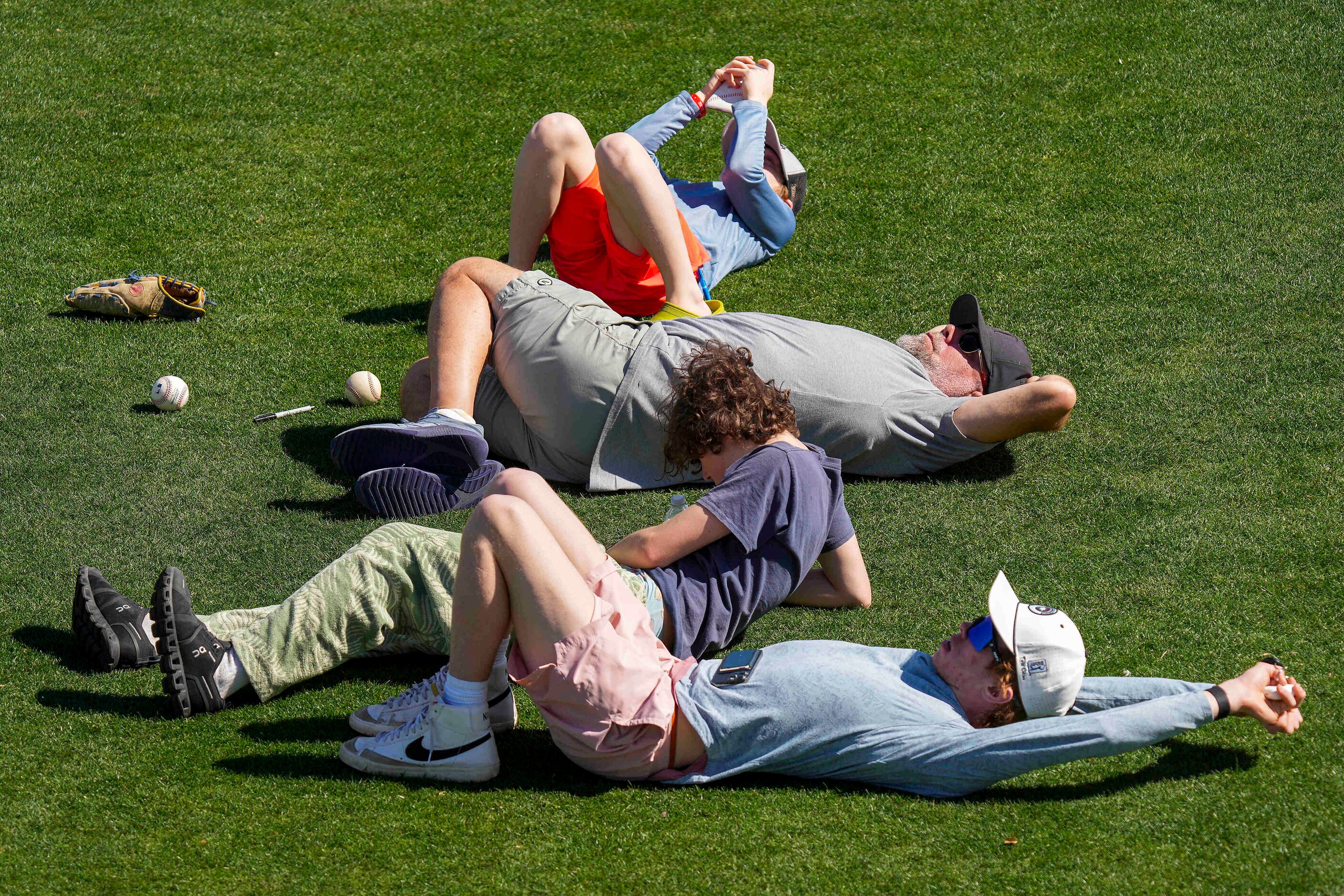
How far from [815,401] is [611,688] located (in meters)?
2.03

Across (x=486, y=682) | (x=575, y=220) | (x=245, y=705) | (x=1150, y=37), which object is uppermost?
→ (x=1150, y=37)

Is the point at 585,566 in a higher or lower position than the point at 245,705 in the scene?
higher

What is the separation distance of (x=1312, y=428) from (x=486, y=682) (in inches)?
152

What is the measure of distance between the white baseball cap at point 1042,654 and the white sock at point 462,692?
4.70ft

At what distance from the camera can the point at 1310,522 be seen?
484 cm

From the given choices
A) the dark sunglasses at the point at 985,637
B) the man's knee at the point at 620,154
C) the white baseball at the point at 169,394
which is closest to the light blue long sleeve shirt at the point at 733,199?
the man's knee at the point at 620,154

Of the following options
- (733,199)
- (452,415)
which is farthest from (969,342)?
(452,415)

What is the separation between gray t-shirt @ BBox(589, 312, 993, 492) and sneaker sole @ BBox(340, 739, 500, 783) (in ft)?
5.82

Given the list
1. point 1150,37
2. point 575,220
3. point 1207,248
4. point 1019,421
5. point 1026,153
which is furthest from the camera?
point 1150,37

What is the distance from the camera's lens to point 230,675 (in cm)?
389

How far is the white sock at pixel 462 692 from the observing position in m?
3.54

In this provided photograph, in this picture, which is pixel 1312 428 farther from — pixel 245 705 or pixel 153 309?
pixel 153 309

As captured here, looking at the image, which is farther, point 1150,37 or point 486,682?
point 1150,37

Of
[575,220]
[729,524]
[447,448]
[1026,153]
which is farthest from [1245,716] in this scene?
[1026,153]
